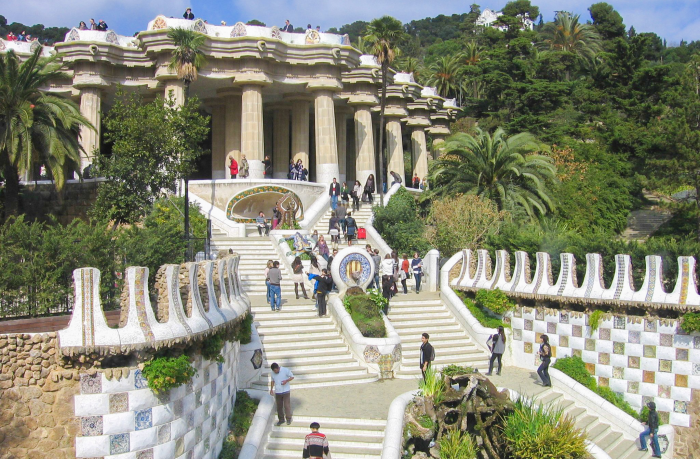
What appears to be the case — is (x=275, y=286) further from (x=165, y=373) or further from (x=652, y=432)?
(x=652, y=432)

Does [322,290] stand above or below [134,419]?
above

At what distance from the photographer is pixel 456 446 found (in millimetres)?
14883

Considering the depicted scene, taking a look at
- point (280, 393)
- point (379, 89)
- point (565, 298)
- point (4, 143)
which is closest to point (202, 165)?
point (379, 89)

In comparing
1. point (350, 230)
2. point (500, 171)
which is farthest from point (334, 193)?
point (500, 171)

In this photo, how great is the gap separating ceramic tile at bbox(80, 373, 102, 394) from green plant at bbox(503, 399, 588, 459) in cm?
842

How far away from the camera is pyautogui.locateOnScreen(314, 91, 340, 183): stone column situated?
3781 cm

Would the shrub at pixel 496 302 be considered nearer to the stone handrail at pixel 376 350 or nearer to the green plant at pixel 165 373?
the stone handrail at pixel 376 350

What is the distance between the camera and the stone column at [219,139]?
4175 centimetres

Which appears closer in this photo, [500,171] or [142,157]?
[142,157]

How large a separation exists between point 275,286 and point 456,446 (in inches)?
309

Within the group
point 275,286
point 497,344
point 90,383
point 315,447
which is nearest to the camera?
point 90,383

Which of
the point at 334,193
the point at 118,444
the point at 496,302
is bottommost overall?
the point at 118,444

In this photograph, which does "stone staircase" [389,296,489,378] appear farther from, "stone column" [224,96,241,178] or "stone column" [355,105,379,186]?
"stone column" [355,105,379,186]

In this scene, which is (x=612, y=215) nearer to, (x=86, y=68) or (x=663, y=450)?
(x=663, y=450)
